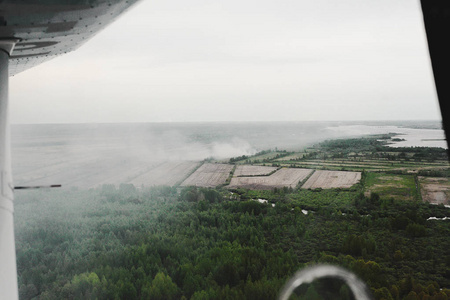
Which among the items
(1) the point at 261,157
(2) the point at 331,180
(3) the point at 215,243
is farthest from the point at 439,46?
(1) the point at 261,157

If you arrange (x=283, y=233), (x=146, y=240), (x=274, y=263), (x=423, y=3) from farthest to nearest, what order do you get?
(x=283, y=233)
(x=146, y=240)
(x=274, y=263)
(x=423, y=3)

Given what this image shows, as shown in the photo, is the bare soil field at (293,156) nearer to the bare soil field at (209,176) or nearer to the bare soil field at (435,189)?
the bare soil field at (209,176)

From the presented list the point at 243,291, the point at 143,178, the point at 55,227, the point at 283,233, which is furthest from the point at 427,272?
the point at 143,178

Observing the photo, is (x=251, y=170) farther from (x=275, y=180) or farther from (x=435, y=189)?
(x=435, y=189)

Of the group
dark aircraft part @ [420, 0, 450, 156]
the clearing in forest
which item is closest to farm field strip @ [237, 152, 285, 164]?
the clearing in forest

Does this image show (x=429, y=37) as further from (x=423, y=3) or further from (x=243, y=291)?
(x=243, y=291)
